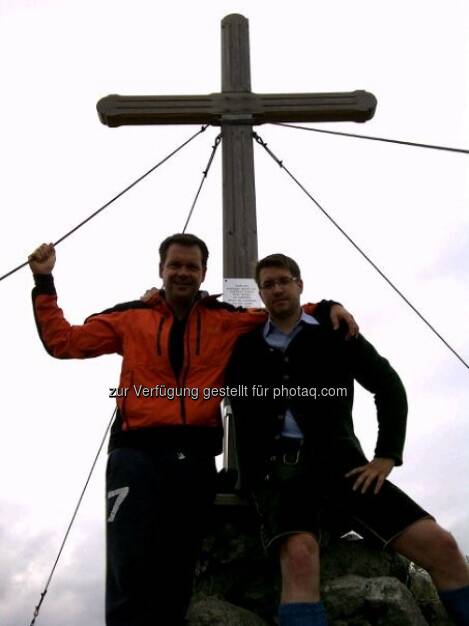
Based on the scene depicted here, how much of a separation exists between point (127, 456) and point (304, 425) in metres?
0.94

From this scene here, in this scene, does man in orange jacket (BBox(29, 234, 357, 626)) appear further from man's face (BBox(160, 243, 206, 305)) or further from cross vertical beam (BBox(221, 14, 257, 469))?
cross vertical beam (BBox(221, 14, 257, 469))

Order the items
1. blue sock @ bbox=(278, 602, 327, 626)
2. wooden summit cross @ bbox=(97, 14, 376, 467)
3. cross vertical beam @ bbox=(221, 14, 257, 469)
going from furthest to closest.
→ wooden summit cross @ bbox=(97, 14, 376, 467) → cross vertical beam @ bbox=(221, 14, 257, 469) → blue sock @ bbox=(278, 602, 327, 626)

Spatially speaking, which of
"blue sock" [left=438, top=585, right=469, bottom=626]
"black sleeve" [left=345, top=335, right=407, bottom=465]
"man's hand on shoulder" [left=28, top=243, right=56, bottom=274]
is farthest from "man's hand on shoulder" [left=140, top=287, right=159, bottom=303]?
"blue sock" [left=438, top=585, right=469, bottom=626]

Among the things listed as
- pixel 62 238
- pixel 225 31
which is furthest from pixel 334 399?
pixel 225 31

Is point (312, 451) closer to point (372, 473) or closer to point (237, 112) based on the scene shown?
point (372, 473)

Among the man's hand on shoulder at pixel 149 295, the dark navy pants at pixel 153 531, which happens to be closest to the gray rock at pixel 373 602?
the dark navy pants at pixel 153 531

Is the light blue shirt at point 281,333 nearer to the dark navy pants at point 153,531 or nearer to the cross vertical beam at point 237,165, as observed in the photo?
the dark navy pants at point 153,531

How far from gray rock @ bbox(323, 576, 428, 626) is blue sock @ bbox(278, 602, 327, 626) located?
2.10ft

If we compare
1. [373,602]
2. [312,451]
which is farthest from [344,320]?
[373,602]

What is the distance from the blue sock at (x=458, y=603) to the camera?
288cm

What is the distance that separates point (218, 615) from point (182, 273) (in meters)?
1.84

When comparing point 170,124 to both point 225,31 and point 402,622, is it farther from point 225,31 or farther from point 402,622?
point 402,622

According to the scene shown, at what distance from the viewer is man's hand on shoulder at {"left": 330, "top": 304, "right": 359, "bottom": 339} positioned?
3.61m

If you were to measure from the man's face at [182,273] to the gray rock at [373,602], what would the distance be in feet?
5.83
